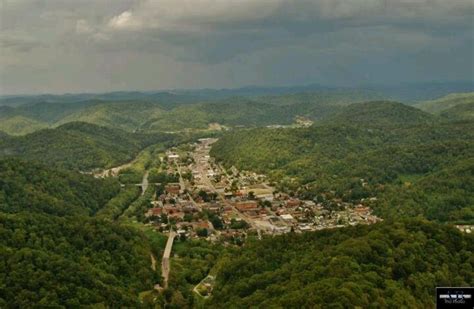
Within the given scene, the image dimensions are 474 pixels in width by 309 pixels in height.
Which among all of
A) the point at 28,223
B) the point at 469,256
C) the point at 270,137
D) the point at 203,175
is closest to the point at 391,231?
the point at 469,256

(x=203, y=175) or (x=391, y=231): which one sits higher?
(x=391, y=231)

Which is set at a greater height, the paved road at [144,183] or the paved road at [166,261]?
the paved road at [166,261]

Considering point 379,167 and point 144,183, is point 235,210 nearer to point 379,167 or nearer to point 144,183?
point 144,183

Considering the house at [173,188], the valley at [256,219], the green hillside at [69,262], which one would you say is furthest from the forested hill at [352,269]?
the house at [173,188]

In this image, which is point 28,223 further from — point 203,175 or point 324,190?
point 203,175

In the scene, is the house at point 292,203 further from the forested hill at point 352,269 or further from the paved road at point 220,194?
the forested hill at point 352,269

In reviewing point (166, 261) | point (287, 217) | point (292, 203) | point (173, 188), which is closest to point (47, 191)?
point (173, 188)

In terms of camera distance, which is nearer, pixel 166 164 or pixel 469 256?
pixel 469 256
